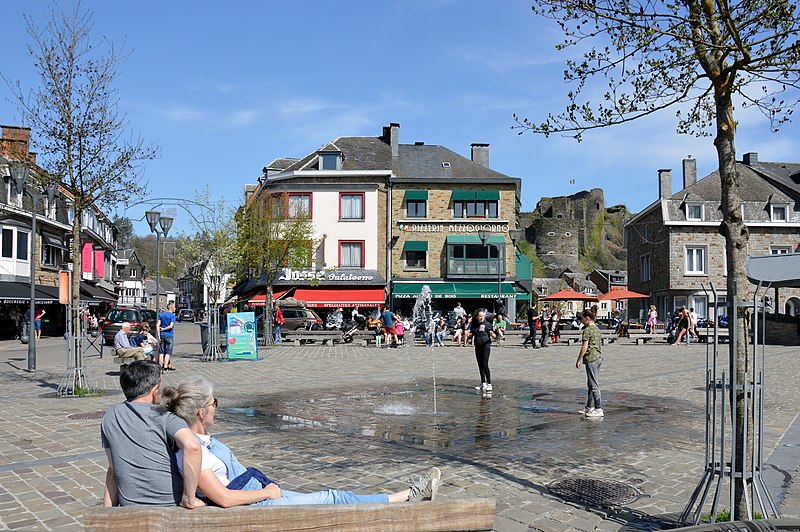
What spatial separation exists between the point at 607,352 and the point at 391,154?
24450mm

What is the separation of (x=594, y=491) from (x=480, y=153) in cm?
4070

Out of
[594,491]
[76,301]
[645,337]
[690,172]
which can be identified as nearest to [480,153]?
[690,172]

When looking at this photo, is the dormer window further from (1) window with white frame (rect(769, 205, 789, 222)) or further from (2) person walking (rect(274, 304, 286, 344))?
(1) window with white frame (rect(769, 205, 789, 222))

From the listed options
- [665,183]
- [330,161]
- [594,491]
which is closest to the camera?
[594,491]

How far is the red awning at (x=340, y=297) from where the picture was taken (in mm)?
40219

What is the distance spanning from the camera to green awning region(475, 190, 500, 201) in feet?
137

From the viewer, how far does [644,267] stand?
50.4 m

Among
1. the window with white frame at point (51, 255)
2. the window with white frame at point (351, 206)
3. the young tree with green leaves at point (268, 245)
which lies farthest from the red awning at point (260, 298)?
the window with white frame at point (51, 255)

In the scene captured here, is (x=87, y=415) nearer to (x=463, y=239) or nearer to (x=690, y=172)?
(x=463, y=239)

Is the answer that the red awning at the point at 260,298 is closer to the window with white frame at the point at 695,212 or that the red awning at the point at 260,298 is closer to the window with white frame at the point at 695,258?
the window with white frame at the point at 695,258

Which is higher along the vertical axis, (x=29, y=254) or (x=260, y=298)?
(x=29, y=254)

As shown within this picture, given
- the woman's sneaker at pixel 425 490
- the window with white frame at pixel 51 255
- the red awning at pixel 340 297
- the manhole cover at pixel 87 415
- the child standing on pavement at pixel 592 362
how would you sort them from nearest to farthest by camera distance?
the woman's sneaker at pixel 425 490, the manhole cover at pixel 87 415, the child standing on pavement at pixel 592 362, the window with white frame at pixel 51 255, the red awning at pixel 340 297

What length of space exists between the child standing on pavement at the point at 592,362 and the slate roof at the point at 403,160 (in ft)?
106

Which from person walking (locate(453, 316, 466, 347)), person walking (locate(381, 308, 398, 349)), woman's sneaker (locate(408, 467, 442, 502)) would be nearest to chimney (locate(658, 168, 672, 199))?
person walking (locate(453, 316, 466, 347))
